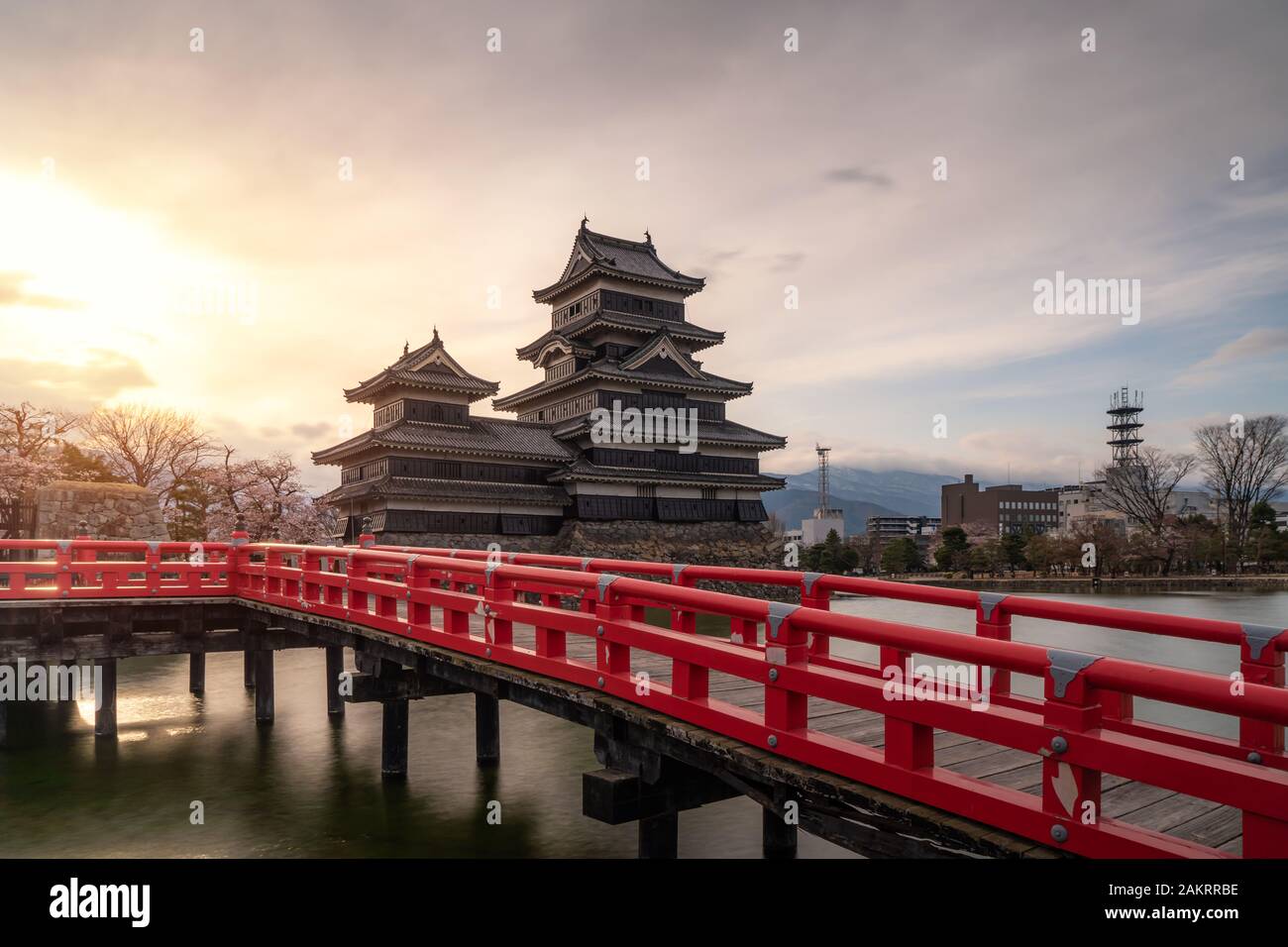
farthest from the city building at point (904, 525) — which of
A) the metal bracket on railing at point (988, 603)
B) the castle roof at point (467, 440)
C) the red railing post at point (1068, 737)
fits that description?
the red railing post at point (1068, 737)

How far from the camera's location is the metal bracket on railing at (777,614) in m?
5.32

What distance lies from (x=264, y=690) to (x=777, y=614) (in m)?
16.3

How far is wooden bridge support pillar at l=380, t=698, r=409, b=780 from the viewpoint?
14.3 meters

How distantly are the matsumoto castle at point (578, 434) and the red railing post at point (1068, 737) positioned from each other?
38435mm

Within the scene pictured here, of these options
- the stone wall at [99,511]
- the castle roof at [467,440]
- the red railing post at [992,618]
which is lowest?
the red railing post at [992,618]

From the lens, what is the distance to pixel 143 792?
13828mm

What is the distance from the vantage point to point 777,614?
5.36 m

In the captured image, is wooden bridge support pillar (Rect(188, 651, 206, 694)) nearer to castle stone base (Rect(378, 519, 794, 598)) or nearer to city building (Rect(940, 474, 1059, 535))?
castle stone base (Rect(378, 519, 794, 598))

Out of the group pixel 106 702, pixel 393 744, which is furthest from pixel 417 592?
pixel 106 702

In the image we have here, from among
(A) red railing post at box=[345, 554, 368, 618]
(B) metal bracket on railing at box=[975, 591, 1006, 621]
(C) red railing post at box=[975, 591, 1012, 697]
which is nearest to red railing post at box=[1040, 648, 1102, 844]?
(C) red railing post at box=[975, 591, 1012, 697]

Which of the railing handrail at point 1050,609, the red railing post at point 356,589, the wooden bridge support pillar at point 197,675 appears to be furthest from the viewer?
the wooden bridge support pillar at point 197,675

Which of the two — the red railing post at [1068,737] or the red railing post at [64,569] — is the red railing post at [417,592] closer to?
the red railing post at [1068,737]

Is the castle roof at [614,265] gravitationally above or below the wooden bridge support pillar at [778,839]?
above

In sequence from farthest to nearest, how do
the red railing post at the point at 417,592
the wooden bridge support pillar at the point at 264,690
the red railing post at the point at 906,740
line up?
the wooden bridge support pillar at the point at 264,690, the red railing post at the point at 417,592, the red railing post at the point at 906,740
